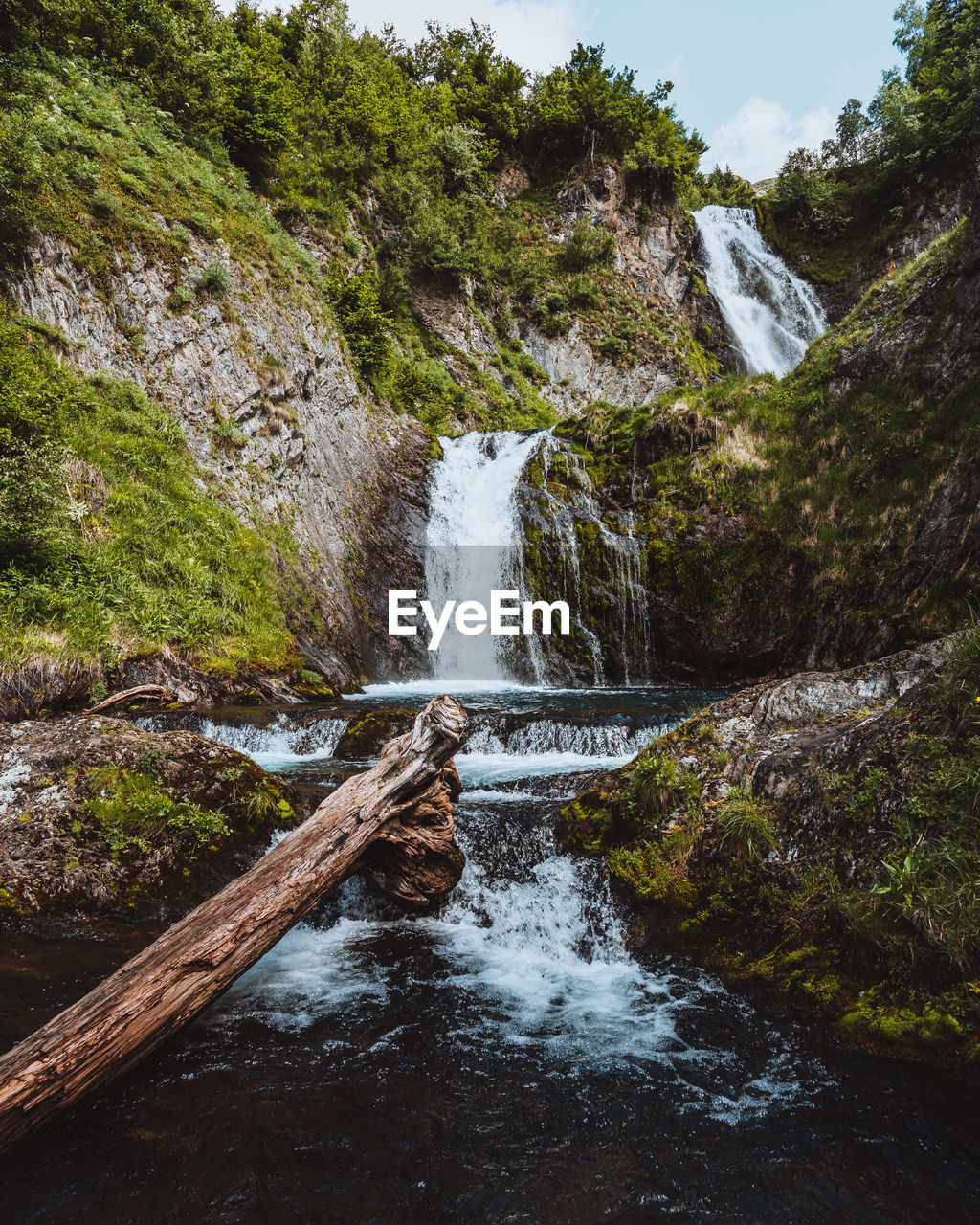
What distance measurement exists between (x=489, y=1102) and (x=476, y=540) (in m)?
15.4

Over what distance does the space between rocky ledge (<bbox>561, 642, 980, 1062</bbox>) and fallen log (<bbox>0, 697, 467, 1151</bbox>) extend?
1.55 m

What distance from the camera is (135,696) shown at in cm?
836

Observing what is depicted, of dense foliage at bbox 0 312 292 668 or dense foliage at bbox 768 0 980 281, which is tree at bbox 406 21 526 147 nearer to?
dense foliage at bbox 768 0 980 281

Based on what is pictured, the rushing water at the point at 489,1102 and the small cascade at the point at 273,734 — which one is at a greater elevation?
the small cascade at the point at 273,734

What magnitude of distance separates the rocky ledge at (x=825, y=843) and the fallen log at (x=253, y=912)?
1.55 m

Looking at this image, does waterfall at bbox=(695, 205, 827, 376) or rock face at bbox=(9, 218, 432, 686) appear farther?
waterfall at bbox=(695, 205, 827, 376)

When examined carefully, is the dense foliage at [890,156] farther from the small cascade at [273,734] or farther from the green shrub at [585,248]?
the small cascade at [273,734]

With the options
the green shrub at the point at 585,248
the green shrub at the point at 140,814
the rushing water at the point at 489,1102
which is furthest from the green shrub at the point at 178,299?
the green shrub at the point at 585,248

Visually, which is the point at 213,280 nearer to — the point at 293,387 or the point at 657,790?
the point at 293,387

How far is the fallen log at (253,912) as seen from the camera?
2.44m

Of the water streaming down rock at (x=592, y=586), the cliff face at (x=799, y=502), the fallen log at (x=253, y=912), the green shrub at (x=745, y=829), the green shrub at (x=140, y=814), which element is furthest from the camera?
the water streaming down rock at (x=592, y=586)

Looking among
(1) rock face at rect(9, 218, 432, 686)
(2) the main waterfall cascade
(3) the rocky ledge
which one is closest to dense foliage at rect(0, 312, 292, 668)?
(1) rock face at rect(9, 218, 432, 686)

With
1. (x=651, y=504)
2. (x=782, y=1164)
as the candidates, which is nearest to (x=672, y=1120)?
(x=782, y=1164)

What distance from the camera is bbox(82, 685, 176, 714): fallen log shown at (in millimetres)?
7880
